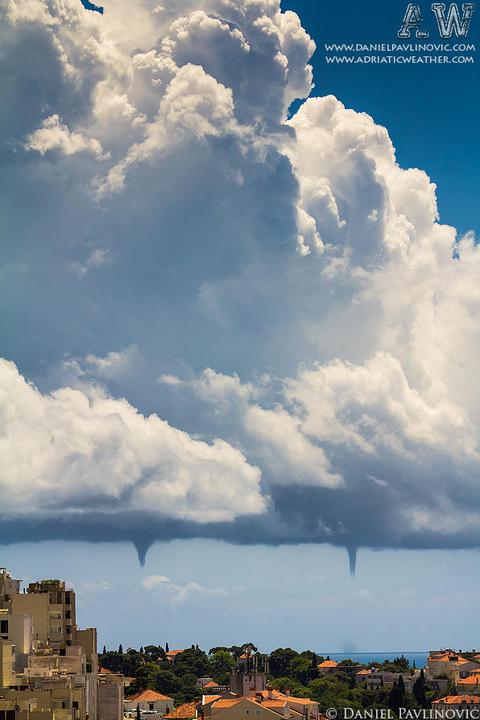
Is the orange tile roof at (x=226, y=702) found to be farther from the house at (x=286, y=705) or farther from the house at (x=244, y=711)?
the house at (x=286, y=705)

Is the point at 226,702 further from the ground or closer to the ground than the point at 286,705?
further from the ground

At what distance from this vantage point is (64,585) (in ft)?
500

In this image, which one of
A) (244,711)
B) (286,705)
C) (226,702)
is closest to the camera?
(244,711)

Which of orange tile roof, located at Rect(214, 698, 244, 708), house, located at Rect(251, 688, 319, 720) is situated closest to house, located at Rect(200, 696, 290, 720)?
orange tile roof, located at Rect(214, 698, 244, 708)

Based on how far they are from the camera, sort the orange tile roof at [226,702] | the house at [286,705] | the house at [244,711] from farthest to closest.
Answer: the house at [286,705] → the orange tile roof at [226,702] → the house at [244,711]

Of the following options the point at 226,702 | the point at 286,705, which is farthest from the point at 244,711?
the point at 286,705

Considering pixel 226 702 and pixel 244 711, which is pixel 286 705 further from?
pixel 244 711

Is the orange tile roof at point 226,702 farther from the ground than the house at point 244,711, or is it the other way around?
the orange tile roof at point 226,702

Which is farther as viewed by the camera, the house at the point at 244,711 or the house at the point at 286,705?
the house at the point at 286,705

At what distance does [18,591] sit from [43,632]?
13.2 m

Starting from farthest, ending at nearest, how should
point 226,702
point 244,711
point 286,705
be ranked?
point 286,705 < point 226,702 < point 244,711

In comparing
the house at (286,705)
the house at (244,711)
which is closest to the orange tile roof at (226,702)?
the house at (244,711)

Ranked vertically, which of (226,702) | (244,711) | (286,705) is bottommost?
(244,711)

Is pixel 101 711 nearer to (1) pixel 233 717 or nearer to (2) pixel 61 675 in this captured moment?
(2) pixel 61 675
